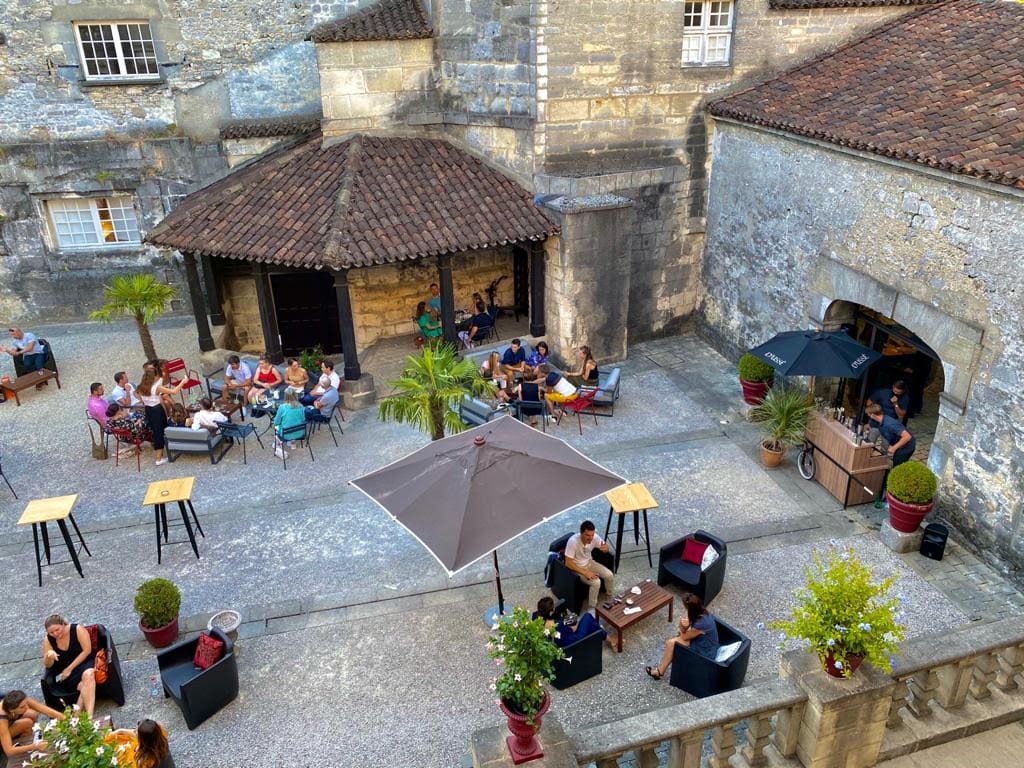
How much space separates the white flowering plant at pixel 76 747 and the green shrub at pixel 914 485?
28.5 ft

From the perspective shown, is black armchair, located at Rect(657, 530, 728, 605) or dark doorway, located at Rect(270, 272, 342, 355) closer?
black armchair, located at Rect(657, 530, 728, 605)

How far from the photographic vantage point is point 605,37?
13820mm

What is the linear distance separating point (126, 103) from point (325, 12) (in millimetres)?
4564

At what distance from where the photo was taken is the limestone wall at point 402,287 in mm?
16750

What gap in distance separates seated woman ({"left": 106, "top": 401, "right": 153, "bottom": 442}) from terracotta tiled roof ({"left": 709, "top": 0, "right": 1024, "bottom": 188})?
11.1 m

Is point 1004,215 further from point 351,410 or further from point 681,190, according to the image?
point 351,410

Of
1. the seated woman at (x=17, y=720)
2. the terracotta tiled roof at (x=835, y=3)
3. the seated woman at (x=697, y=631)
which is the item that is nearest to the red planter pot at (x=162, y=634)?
the seated woman at (x=17, y=720)

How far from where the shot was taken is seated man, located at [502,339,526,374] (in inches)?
556

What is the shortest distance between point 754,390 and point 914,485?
397 centimetres

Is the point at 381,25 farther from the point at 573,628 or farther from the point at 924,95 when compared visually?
the point at 573,628

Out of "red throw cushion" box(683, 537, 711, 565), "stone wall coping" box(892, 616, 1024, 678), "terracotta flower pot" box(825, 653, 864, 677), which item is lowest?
"red throw cushion" box(683, 537, 711, 565)

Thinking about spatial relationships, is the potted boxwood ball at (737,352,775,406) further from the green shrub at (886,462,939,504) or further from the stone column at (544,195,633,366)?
the green shrub at (886,462,939,504)

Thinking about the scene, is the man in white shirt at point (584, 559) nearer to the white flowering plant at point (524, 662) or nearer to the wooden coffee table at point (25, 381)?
the white flowering plant at point (524, 662)

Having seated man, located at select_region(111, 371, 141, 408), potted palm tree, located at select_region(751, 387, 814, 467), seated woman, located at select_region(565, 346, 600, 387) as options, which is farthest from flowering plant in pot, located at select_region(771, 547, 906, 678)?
seated man, located at select_region(111, 371, 141, 408)
